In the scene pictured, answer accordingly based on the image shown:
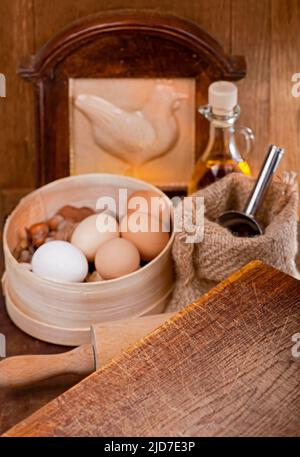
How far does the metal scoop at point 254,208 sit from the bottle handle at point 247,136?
108mm

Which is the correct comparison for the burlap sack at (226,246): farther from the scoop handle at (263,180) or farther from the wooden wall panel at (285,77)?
the wooden wall panel at (285,77)

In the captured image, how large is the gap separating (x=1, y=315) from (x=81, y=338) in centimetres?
10

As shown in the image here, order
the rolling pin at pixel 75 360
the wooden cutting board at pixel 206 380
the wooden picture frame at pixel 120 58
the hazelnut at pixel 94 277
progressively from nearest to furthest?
1. the wooden cutting board at pixel 206 380
2. the rolling pin at pixel 75 360
3. the hazelnut at pixel 94 277
4. the wooden picture frame at pixel 120 58

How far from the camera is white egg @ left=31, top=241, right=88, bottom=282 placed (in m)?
A: 0.84

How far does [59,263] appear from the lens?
0.84 m

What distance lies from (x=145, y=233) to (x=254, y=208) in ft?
0.37

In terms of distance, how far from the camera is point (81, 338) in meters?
0.84

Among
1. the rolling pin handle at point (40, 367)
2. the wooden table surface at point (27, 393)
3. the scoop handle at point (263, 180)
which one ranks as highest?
the scoop handle at point (263, 180)

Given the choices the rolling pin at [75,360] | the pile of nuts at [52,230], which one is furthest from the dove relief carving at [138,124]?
the rolling pin at [75,360]

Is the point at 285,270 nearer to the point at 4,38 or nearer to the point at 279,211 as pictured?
the point at 279,211

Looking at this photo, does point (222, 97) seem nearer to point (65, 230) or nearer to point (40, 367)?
point (65, 230)

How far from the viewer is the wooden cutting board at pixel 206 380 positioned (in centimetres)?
62

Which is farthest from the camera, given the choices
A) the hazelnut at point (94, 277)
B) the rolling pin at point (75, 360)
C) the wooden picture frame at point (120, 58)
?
the wooden picture frame at point (120, 58)

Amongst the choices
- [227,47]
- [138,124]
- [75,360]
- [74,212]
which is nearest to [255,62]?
[227,47]
